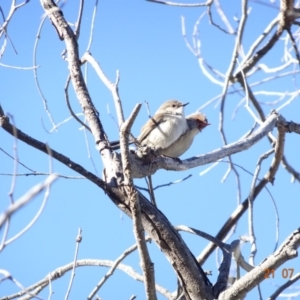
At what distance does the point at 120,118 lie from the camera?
287 cm

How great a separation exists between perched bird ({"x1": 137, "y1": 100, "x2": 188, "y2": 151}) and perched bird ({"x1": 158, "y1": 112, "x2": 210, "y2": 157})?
41mm

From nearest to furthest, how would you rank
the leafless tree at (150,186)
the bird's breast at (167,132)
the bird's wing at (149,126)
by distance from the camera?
the leafless tree at (150,186)
the bird's breast at (167,132)
the bird's wing at (149,126)

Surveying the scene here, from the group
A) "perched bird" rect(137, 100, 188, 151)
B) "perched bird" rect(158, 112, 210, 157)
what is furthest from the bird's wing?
"perched bird" rect(158, 112, 210, 157)

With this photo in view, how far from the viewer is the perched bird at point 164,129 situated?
17.5ft

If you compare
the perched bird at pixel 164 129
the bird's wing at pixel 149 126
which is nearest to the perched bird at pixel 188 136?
the perched bird at pixel 164 129

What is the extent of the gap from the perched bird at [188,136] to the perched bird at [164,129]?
0.13ft

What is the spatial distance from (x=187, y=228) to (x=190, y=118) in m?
2.53

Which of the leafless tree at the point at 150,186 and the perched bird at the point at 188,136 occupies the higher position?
the perched bird at the point at 188,136

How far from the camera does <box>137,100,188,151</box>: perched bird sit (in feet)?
17.5

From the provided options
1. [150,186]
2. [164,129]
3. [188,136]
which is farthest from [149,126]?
[150,186]

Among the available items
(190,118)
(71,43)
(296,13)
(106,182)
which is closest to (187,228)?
(106,182)

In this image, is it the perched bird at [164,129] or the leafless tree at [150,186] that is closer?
the leafless tree at [150,186]

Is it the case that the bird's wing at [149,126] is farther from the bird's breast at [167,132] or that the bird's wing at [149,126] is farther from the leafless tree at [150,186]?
the leafless tree at [150,186]

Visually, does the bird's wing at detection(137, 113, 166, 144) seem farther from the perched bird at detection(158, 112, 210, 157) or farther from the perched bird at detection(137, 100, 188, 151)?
the perched bird at detection(158, 112, 210, 157)
